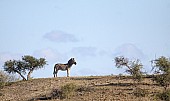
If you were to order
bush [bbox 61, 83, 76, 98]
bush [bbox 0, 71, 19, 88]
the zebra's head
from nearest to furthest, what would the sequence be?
1. bush [bbox 61, 83, 76, 98]
2. bush [bbox 0, 71, 19, 88]
3. the zebra's head

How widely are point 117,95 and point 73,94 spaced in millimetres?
4686

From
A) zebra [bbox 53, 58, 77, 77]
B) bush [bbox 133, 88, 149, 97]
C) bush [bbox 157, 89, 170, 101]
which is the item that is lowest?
bush [bbox 157, 89, 170, 101]

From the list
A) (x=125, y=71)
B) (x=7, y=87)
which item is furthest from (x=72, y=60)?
(x=125, y=71)

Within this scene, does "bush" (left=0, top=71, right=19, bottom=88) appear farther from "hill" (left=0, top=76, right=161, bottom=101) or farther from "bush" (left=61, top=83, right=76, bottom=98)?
"bush" (left=61, top=83, right=76, bottom=98)

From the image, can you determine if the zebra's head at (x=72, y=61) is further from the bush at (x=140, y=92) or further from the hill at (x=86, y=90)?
Result: the bush at (x=140, y=92)

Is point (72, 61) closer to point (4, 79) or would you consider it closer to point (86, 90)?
point (4, 79)

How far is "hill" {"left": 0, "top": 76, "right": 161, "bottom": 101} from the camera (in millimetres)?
45994

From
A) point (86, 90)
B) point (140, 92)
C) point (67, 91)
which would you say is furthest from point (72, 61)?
point (140, 92)

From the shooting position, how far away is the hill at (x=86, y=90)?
46.0 meters

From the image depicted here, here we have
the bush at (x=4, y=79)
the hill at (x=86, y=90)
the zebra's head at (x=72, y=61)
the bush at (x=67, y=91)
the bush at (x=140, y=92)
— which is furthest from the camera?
the zebra's head at (x=72, y=61)

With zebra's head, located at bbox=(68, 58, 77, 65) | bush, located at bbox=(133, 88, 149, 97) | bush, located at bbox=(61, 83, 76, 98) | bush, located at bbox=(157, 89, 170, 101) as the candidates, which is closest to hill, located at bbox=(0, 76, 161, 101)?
bush, located at bbox=(133, 88, 149, 97)

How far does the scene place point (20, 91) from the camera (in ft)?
185

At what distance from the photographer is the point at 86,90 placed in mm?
50031

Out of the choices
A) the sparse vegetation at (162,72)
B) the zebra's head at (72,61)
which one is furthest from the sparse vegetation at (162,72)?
the zebra's head at (72,61)
